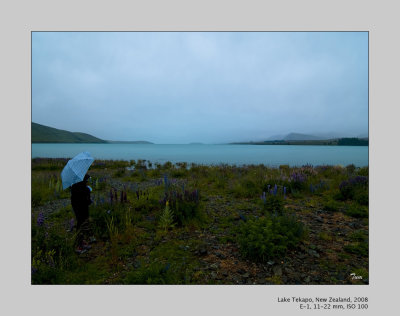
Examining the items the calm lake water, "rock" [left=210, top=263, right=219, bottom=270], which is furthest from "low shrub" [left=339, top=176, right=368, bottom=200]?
the calm lake water

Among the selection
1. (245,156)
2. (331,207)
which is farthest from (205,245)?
(245,156)

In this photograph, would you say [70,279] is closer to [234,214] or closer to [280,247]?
[280,247]

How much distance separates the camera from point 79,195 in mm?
3736

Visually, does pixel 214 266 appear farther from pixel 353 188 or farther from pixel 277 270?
pixel 353 188

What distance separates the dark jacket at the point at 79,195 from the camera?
12.2ft

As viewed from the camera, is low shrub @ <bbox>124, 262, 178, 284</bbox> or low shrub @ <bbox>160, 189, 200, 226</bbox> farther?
low shrub @ <bbox>160, 189, 200, 226</bbox>

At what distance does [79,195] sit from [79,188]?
0.15 meters

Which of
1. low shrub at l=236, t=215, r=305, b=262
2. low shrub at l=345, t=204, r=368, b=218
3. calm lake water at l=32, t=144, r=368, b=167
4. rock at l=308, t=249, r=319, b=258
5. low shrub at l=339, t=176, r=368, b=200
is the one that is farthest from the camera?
→ calm lake water at l=32, t=144, r=368, b=167

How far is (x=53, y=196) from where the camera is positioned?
745 centimetres

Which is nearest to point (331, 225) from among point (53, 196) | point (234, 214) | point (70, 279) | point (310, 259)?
point (310, 259)

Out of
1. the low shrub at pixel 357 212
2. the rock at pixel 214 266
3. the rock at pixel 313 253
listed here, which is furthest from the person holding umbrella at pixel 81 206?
the low shrub at pixel 357 212

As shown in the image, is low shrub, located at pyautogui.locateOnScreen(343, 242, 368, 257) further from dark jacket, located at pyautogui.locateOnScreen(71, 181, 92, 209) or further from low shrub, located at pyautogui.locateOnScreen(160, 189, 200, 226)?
dark jacket, located at pyautogui.locateOnScreen(71, 181, 92, 209)

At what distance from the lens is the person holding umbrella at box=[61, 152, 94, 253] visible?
352 cm

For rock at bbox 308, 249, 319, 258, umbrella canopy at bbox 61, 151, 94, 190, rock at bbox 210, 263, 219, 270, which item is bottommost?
rock at bbox 210, 263, 219, 270
